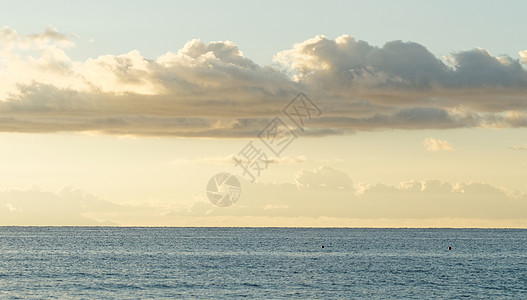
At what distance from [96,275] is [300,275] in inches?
1465

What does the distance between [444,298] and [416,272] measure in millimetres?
42361

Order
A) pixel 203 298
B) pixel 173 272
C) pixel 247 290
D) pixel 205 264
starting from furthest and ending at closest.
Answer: pixel 205 264 < pixel 173 272 < pixel 247 290 < pixel 203 298

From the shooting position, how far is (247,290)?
114 metres

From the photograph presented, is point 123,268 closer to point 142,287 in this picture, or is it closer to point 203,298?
point 142,287

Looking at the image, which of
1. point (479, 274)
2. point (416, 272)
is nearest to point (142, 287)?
point (416, 272)

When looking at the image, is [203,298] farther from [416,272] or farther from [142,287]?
[416,272]

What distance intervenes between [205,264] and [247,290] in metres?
53.7

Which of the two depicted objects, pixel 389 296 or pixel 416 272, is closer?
pixel 389 296

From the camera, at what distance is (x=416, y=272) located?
5901 inches

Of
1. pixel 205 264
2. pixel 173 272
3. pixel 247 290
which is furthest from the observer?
pixel 205 264

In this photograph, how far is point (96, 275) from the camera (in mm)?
→ 135750

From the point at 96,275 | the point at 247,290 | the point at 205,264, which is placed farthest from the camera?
the point at 205,264

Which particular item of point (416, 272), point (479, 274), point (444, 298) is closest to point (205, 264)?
point (416, 272)

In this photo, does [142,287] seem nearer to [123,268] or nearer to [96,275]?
[96,275]
